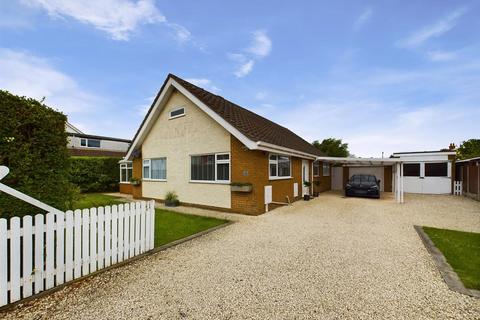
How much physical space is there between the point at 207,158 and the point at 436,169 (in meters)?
19.7

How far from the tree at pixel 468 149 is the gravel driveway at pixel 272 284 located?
61.0 feet

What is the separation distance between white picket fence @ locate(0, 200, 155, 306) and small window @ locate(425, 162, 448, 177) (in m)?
22.6

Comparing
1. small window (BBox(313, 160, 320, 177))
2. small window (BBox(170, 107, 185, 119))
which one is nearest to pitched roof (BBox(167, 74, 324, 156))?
small window (BBox(170, 107, 185, 119))

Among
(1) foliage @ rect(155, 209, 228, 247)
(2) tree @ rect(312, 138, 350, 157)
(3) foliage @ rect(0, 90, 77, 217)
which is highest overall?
(2) tree @ rect(312, 138, 350, 157)

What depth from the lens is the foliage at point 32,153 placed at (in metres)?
3.45

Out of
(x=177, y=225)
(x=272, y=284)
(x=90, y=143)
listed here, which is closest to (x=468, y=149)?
(x=272, y=284)

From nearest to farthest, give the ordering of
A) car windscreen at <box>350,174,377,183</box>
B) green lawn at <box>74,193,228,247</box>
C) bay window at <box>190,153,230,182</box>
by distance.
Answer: green lawn at <box>74,193,228,247</box> → bay window at <box>190,153,230,182</box> → car windscreen at <box>350,174,377,183</box>

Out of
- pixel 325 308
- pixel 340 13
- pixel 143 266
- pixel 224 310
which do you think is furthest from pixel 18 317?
pixel 340 13

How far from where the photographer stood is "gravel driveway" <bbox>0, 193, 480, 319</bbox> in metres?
2.94

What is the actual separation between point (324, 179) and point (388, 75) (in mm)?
10231

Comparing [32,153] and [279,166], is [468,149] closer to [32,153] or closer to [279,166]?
[279,166]

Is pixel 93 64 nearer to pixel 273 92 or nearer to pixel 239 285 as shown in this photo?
pixel 273 92

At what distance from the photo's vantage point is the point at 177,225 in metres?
7.60

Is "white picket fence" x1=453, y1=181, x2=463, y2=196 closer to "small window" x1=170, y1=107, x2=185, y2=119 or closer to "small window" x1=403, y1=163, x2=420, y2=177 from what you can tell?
"small window" x1=403, y1=163, x2=420, y2=177
